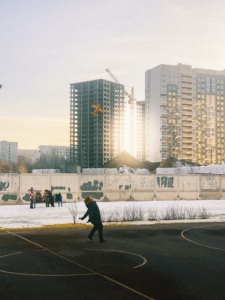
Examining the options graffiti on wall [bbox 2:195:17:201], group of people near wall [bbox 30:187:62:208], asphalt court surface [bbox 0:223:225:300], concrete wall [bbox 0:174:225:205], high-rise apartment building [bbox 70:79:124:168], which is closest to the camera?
asphalt court surface [bbox 0:223:225:300]

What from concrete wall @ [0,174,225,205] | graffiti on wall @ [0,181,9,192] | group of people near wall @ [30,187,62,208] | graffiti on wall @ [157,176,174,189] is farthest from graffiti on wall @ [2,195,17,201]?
graffiti on wall @ [157,176,174,189]

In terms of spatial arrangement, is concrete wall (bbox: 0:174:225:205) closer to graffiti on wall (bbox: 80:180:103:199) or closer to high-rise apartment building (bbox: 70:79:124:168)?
graffiti on wall (bbox: 80:180:103:199)

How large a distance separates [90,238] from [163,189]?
62.2 ft

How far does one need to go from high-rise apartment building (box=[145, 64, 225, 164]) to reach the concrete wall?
342 feet

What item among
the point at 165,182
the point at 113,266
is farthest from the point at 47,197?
the point at 113,266

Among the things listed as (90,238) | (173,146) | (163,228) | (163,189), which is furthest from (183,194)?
(173,146)

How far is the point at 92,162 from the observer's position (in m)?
185

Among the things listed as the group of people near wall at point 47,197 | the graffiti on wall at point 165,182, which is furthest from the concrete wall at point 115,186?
the group of people near wall at point 47,197

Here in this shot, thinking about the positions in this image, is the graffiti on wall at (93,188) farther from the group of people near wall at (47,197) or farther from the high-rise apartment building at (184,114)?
the high-rise apartment building at (184,114)

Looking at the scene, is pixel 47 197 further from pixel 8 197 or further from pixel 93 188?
pixel 93 188

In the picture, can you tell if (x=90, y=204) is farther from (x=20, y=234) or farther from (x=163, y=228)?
Answer: (x=163, y=228)

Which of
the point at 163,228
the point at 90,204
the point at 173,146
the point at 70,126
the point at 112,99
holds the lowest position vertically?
the point at 163,228

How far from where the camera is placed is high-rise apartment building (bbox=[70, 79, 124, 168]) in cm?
18538

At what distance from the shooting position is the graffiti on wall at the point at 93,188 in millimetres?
28766
